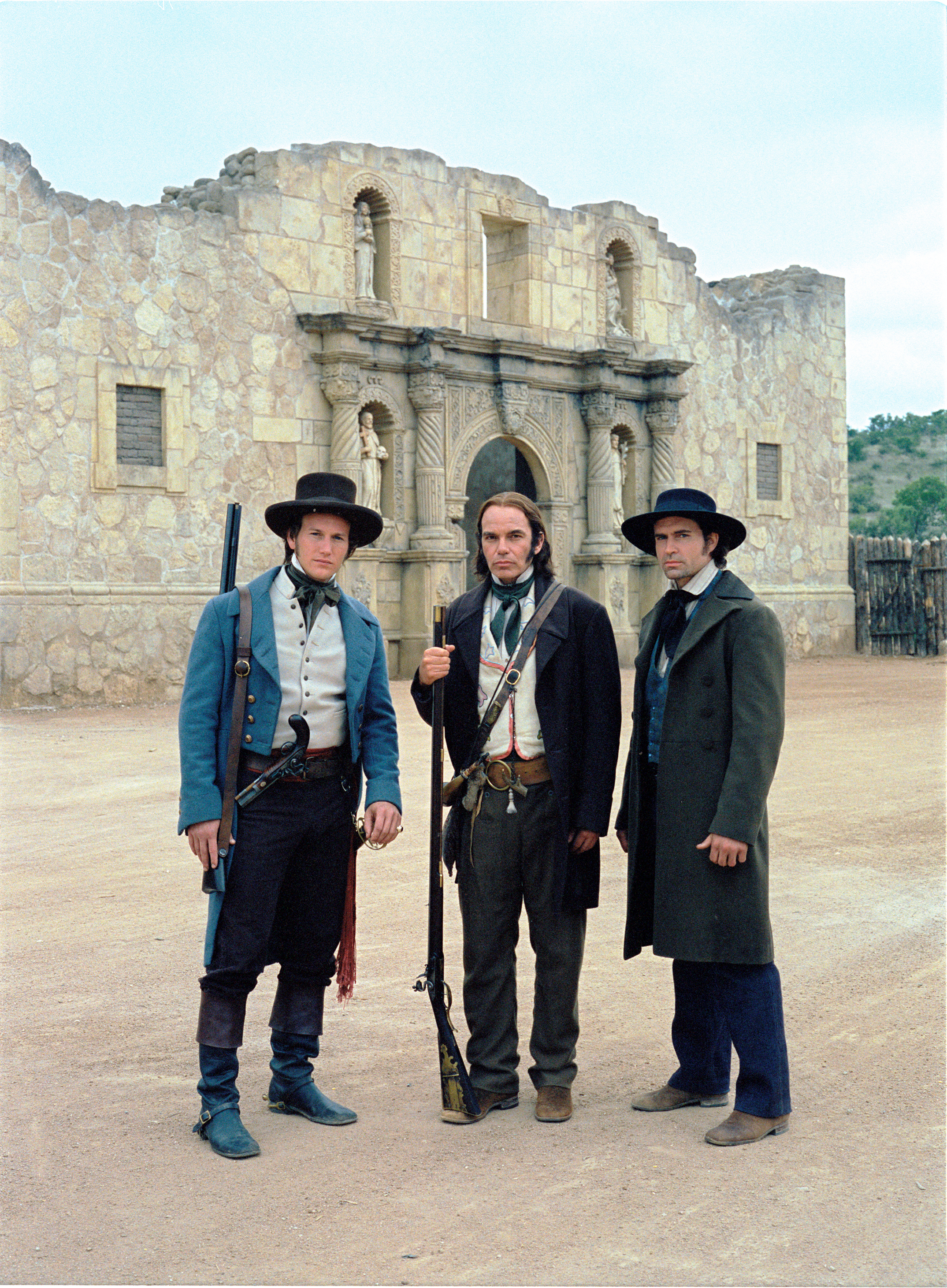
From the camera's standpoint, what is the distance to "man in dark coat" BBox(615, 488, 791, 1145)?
12.9 ft

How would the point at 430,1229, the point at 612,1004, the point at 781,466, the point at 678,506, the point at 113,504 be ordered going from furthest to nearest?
1. the point at 781,466
2. the point at 113,504
3. the point at 612,1004
4. the point at 678,506
5. the point at 430,1229

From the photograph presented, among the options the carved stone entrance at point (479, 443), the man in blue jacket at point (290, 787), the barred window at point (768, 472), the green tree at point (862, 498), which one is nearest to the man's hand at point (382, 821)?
the man in blue jacket at point (290, 787)

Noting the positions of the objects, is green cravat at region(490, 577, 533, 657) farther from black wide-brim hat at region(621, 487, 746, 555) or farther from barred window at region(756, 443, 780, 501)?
barred window at region(756, 443, 780, 501)

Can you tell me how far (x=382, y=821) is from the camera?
411 centimetres

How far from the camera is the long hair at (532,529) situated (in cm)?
430

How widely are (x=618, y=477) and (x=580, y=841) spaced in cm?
1576

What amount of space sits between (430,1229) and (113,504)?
1229 centimetres

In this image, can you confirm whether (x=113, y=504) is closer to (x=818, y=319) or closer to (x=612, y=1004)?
(x=612, y=1004)

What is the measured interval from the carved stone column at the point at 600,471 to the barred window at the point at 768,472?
383 cm

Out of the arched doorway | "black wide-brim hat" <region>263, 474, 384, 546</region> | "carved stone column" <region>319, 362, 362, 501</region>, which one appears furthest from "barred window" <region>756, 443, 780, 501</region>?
"black wide-brim hat" <region>263, 474, 384, 546</region>

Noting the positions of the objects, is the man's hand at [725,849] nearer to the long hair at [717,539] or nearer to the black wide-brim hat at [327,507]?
the long hair at [717,539]

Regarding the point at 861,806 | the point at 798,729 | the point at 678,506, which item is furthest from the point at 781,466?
the point at 678,506

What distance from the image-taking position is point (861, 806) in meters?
8.83

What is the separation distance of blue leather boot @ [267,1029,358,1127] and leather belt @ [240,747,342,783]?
29.7 inches
